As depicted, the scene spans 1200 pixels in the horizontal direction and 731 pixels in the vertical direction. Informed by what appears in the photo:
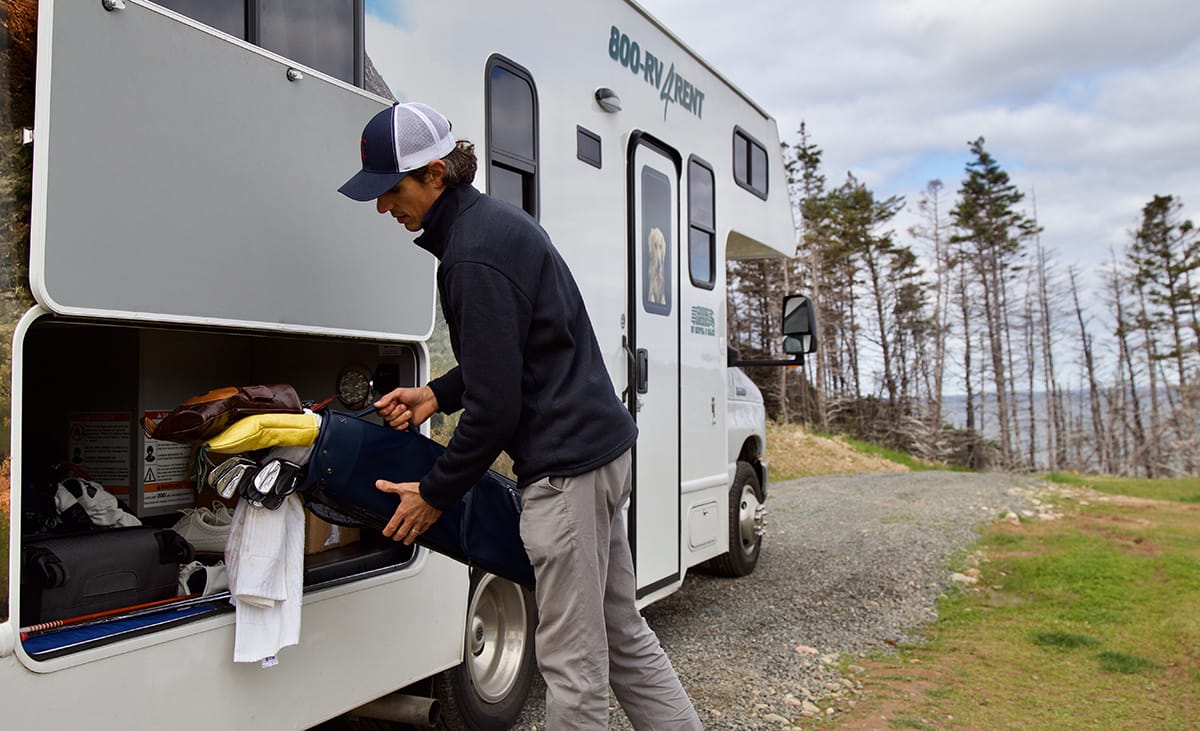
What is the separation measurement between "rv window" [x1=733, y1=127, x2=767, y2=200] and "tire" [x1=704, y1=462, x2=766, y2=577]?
75.1 inches

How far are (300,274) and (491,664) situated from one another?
188 cm

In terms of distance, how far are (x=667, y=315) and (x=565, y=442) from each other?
242cm

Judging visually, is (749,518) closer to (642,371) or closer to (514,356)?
(642,371)

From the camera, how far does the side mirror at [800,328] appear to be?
251 inches

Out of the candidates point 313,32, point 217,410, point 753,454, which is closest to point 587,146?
point 313,32

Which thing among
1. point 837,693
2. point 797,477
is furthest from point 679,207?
point 797,477

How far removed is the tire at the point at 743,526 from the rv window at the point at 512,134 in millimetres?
3274

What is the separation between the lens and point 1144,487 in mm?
14969

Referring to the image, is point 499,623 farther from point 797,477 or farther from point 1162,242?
point 1162,242

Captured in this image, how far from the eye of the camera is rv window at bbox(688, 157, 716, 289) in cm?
524

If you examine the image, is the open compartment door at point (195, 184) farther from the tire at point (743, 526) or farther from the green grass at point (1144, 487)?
the green grass at point (1144, 487)

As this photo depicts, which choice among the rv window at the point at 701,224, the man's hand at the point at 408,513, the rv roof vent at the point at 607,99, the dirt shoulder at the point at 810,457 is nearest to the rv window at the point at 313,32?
the man's hand at the point at 408,513

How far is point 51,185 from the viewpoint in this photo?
76.1 inches

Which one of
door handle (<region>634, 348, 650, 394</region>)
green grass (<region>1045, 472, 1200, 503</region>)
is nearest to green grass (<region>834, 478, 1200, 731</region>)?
door handle (<region>634, 348, 650, 394</region>)
